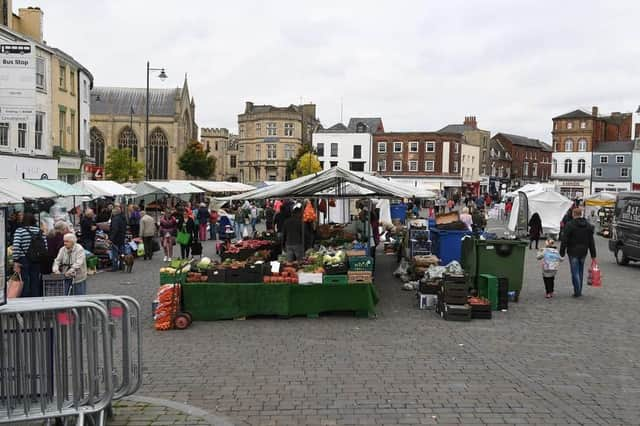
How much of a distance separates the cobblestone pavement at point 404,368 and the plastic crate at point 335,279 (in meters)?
0.62

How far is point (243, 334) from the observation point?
10250mm

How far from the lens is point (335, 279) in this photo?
11.6m

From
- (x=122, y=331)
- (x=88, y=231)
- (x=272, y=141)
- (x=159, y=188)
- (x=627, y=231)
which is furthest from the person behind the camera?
(x=272, y=141)

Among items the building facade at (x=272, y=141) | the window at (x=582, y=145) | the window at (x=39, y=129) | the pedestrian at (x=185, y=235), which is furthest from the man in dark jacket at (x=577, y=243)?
the building facade at (x=272, y=141)

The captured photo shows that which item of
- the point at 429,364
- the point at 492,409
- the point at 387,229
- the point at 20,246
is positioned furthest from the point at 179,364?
the point at 387,229

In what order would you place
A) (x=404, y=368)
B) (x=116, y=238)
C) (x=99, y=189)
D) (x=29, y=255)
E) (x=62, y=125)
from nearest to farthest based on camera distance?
(x=404, y=368)
(x=29, y=255)
(x=116, y=238)
(x=99, y=189)
(x=62, y=125)

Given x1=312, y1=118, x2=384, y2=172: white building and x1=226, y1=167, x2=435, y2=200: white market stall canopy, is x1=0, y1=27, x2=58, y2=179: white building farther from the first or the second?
x1=312, y1=118, x2=384, y2=172: white building

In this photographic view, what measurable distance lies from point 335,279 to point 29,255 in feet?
17.5

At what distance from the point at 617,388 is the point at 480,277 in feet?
17.8

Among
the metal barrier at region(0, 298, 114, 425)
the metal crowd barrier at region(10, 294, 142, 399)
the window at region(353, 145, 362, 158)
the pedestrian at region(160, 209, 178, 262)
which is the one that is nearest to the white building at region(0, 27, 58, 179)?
the pedestrian at region(160, 209, 178, 262)

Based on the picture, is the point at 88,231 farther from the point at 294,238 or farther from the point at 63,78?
the point at 63,78

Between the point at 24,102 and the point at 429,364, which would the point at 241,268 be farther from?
the point at 24,102

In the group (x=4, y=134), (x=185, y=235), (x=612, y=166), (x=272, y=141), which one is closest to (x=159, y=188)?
(x=4, y=134)

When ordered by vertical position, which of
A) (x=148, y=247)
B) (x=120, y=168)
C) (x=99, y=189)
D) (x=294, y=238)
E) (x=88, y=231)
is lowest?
(x=148, y=247)
